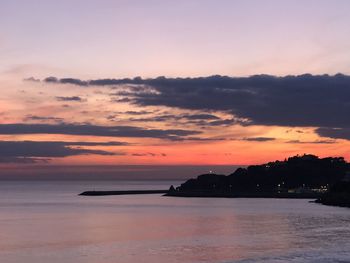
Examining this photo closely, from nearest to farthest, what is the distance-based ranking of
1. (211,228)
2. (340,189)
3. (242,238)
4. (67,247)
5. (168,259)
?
(168,259), (67,247), (242,238), (211,228), (340,189)

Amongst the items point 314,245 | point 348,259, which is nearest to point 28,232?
point 314,245

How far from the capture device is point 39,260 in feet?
161

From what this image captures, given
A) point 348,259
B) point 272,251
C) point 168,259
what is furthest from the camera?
point 272,251

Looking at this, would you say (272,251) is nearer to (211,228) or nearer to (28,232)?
(211,228)

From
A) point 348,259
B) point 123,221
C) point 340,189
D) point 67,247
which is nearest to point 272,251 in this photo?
point 348,259

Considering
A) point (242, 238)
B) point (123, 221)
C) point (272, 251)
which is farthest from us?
point (123, 221)

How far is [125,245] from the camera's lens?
58.6 meters

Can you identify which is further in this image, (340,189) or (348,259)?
(340,189)

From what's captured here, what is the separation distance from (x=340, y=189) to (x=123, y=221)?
81282 millimetres

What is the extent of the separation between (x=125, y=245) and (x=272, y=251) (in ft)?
47.8

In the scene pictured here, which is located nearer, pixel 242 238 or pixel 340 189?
pixel 242 238

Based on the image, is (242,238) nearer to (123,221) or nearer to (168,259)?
(168,259)

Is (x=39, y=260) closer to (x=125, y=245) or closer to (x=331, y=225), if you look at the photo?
Answer: (x=125, y=245)

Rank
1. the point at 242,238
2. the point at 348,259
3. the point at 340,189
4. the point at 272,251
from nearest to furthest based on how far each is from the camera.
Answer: the point at 348,259 → the point at 272,251 → the point at 242,238 → the point at 340,189
